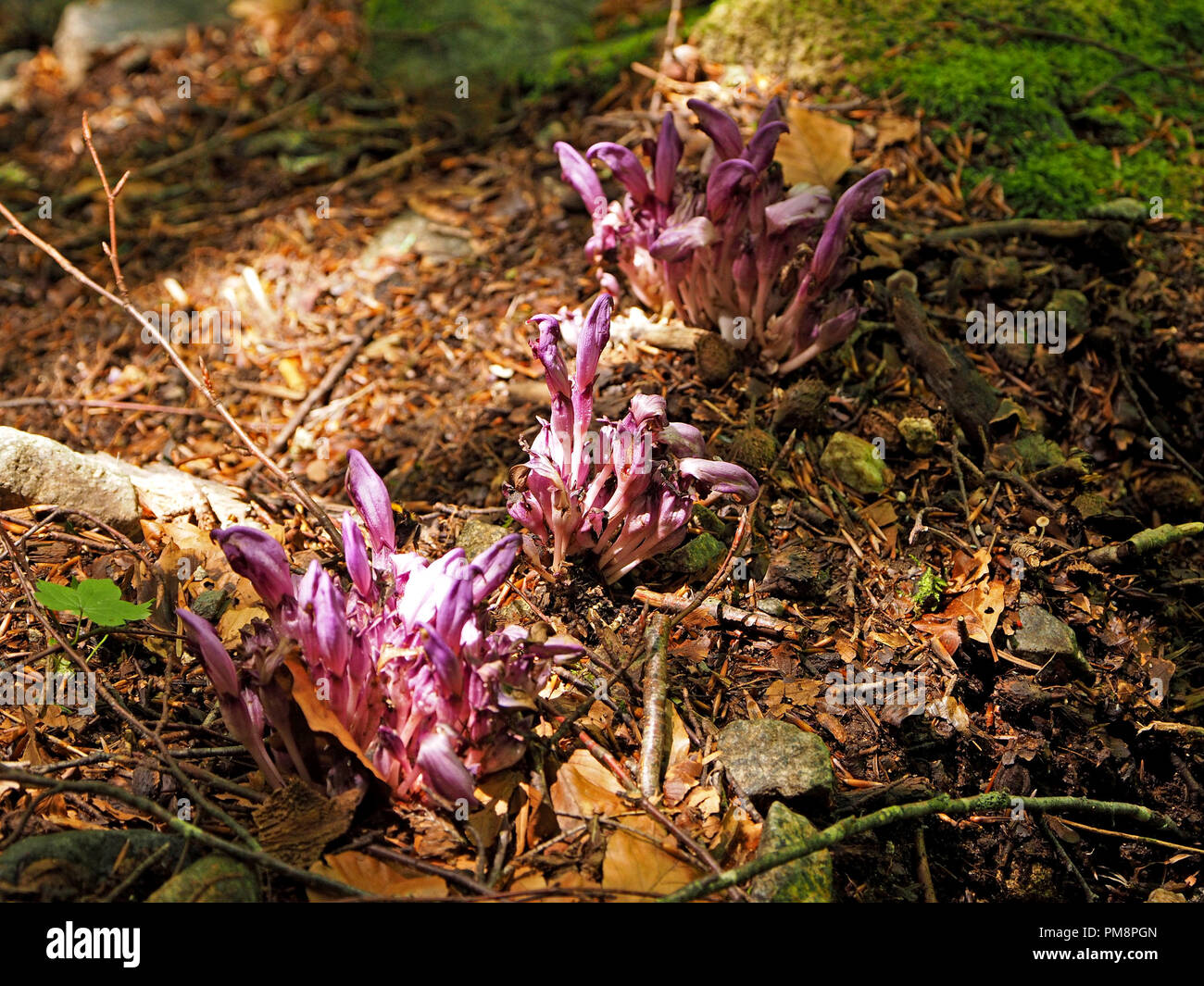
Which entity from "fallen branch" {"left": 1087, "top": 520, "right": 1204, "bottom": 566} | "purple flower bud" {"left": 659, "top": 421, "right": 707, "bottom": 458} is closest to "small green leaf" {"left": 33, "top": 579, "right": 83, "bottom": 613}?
"purple flower bud" {"left": 659, "top": 421, "right": 707, "bottom": 458}

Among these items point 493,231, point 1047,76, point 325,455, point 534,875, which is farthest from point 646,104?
point 534,875

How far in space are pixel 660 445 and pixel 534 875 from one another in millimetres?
1110

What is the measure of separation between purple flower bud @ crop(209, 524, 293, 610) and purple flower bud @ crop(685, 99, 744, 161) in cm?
185

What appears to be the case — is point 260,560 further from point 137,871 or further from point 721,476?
point 721,476

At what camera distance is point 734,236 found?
2.98m

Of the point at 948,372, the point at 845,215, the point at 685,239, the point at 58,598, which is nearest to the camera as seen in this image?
the point at 58,598

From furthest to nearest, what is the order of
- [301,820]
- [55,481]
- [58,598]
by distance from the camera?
1. [55,481]
2. [58,598]
3. [301,820]

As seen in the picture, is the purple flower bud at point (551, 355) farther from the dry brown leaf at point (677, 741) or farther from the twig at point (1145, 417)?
the twig at point (1145, 417)

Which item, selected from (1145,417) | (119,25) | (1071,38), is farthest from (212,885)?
(119,25)

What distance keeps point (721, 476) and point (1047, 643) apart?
1041mm

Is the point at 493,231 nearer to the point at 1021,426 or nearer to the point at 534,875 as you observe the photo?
the point at 1021,426

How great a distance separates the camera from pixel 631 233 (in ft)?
10.5

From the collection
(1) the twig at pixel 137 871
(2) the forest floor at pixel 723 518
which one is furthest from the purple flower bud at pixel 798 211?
(1) the twig at pixel 137 871

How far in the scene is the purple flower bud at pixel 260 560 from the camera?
6.36 feet
